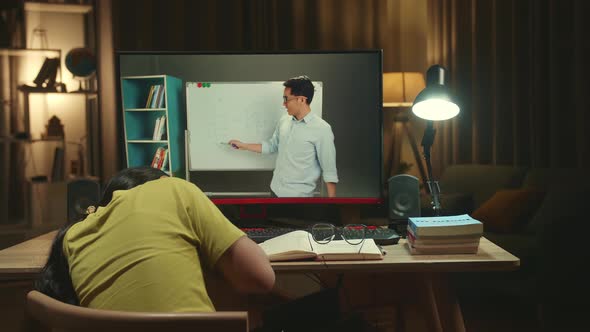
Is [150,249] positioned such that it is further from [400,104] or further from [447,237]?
[400,104]

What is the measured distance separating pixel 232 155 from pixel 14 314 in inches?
77.8

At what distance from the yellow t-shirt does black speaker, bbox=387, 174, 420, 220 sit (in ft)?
2.58

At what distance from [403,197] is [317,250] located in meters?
0.46

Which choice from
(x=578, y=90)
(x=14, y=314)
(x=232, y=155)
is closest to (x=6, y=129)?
(x=14, y=314)

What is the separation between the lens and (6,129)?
4.77m

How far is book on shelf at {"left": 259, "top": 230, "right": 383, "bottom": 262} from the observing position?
4.92ft

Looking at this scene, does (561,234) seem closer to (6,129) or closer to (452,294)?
(452,294)

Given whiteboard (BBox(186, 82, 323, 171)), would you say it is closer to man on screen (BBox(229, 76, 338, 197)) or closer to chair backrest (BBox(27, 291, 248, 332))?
man on screen (BBox(229, 76, 338, 197))

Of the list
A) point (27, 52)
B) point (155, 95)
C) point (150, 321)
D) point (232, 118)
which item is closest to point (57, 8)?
point (27, 52)

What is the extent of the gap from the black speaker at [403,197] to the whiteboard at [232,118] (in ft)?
1.07

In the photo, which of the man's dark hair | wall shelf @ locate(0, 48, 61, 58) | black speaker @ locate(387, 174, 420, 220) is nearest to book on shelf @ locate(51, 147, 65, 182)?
wall shelf @ locate(0, 48, 61, 58)

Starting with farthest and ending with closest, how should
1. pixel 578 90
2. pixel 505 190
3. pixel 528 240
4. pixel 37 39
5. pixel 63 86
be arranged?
pixel 37 39 → pixel 63 86 → pixel 578 90 → pixel 505 190 → pixel 528 240

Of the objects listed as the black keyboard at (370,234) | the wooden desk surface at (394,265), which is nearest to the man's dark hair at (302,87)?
the black keyboard at (370,234)

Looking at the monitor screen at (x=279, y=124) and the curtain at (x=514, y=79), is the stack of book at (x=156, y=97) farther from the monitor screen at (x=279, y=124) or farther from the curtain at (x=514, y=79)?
the curtain at (x=514, y=79)
